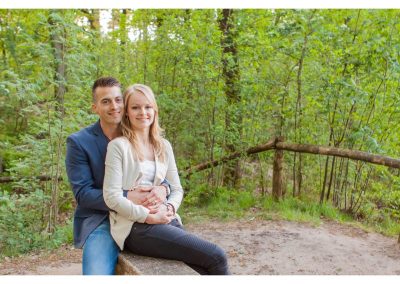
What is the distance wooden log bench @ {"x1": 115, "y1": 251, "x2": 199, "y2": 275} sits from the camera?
7.59 feet

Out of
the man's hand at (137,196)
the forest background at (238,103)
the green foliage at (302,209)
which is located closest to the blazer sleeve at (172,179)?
the man's hand at (137,196)

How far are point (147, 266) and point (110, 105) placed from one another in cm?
91

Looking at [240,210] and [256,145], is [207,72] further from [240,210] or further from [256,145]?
[240,210]

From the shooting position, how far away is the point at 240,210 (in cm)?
592

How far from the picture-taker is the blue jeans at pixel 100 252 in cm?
229

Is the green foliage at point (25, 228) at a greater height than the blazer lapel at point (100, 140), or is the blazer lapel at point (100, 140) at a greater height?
the blazer lapel at point (100, 140)

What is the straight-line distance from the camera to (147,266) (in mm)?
2359

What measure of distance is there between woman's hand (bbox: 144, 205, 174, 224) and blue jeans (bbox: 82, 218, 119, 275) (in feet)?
0.83

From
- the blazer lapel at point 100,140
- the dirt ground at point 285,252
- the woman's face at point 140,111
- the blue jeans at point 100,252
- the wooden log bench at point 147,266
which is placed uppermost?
the woman's face at point 140,111

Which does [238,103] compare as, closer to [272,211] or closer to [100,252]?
[272,211]

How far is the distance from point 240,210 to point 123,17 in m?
5.13

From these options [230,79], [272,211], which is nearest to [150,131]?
[272,211]

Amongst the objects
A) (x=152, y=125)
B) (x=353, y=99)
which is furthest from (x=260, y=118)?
(x=152, y=125)

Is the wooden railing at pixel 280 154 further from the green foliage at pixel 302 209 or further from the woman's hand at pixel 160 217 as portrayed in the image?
the woman's hand at pixel 160 217
